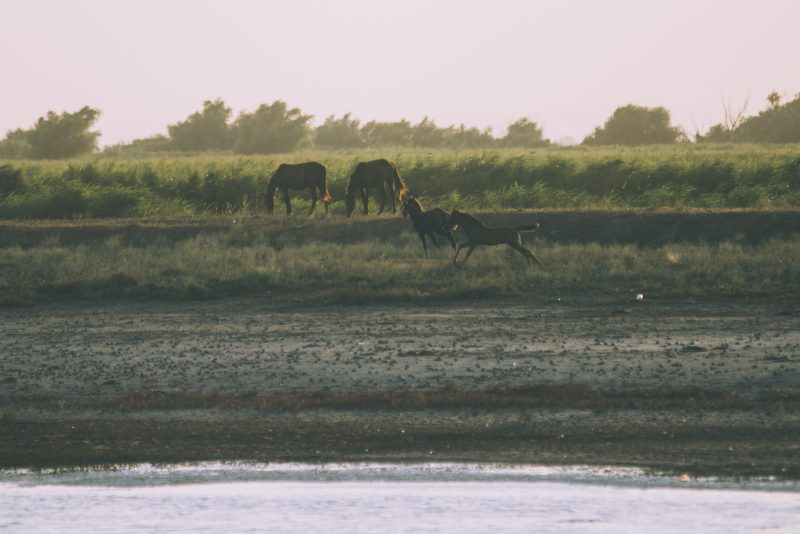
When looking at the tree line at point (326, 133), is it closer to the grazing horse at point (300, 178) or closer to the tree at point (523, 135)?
the tree at point (523, 135)

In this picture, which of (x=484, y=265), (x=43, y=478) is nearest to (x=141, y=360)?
(x=43, y=478)

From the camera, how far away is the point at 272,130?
242ft

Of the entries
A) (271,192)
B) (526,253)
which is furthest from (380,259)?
(271,192)

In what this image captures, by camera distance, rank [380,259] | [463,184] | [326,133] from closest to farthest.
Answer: [380,259]
[463,184]
[326,133]

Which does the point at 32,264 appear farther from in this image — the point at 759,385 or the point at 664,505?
the point at 664,505

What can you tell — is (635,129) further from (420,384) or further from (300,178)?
(420,384)

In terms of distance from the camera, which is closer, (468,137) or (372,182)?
(372,182)

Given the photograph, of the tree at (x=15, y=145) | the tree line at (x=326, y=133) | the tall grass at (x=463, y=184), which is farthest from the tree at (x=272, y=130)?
the tall grass at (x=463, y=184)

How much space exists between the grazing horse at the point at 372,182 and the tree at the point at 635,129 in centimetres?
4865

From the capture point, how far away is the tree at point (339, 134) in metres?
85.2

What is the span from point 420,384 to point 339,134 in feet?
245

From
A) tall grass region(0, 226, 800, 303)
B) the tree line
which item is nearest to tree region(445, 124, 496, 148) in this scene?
the tree line

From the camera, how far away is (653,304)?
57.2 feet

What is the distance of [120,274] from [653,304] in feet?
25.8
